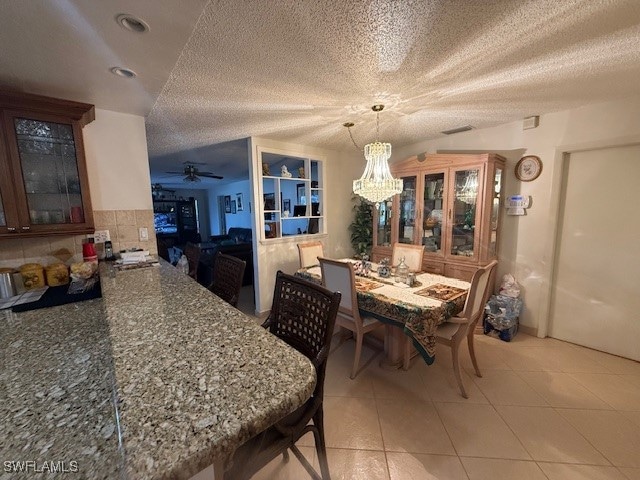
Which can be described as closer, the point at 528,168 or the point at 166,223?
the point at 528,168

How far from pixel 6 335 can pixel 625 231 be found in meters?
4.18

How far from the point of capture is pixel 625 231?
2268mm

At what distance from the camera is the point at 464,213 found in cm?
292

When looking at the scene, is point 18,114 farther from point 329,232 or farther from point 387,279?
point 329,232

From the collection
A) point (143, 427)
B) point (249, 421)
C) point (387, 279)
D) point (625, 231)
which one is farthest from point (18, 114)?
point (625, 231)

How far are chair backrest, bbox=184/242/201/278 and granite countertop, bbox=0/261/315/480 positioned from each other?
1.31 metres

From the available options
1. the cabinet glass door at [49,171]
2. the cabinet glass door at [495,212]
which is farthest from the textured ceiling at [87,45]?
the cabinet glass door at [495,212]

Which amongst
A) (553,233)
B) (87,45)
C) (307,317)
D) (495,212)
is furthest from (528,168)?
(87,45)

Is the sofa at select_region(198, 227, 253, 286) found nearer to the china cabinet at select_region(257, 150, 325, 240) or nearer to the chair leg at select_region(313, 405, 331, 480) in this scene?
the china cabinet at select_region(257, 150, 325, 240)

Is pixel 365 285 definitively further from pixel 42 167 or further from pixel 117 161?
pixel 42 167

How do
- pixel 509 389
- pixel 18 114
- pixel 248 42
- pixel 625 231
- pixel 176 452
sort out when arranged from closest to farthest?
1. pixel 176 452
2. pixel 248 42
3. pixel 18 114
4. pixel 509 389
5. pixel 625 231

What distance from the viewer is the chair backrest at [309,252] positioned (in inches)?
118

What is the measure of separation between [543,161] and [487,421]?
8.05 ft

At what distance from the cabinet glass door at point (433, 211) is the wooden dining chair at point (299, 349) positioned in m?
2.42
